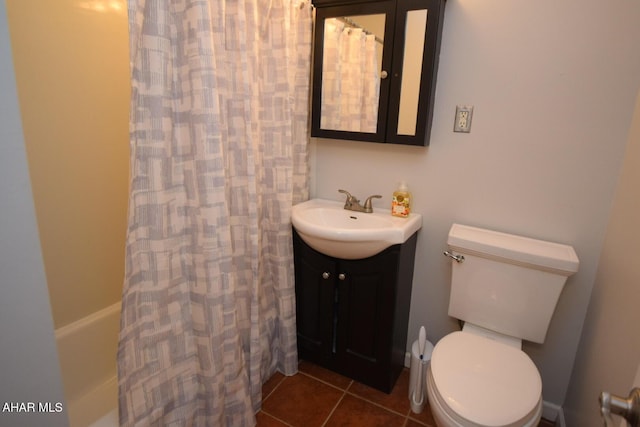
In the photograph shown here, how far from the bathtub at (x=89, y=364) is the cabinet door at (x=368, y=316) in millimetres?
1115

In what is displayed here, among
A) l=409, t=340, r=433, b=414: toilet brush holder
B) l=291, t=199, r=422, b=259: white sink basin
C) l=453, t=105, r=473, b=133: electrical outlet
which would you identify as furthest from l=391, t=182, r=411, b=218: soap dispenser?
l=409, t=340, r=433, b=414: toilet brush holder

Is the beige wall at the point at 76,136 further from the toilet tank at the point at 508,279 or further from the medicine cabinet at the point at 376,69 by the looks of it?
the toilet tank at the point at 508,279

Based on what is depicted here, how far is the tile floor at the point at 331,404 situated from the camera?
1.65 m

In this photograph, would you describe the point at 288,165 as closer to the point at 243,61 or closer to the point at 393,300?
the point at 243,61

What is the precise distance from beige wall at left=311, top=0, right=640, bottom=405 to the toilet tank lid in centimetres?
8

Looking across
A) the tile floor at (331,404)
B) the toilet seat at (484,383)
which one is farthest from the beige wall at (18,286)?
the tile floor at (331,404)

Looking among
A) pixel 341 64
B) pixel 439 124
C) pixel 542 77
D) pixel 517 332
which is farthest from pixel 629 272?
pixel 341 64

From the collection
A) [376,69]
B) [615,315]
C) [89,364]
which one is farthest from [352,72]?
[89,364]

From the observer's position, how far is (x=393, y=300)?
1.67 m

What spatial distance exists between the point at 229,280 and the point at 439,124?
120cm

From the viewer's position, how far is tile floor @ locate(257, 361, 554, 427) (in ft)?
5.42

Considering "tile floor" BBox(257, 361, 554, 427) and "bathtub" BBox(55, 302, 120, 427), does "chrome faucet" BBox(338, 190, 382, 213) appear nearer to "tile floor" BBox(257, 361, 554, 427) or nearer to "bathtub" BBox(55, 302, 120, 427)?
"tile floor" BBox(257, 361, 554, 427)

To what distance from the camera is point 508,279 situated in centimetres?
150

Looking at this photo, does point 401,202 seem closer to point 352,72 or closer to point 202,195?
point 352,72
